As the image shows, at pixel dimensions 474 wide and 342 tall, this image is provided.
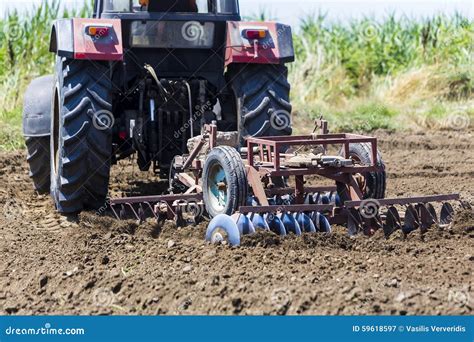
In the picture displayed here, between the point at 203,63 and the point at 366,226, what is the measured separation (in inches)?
91.4

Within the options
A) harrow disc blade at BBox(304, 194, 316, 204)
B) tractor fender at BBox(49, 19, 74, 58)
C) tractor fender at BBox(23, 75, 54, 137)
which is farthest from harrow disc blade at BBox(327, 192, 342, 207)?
tractor fender at BBox(23, 75, 54, 137)

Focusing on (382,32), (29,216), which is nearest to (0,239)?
(29,216)

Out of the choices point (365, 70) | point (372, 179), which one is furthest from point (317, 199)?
point (365, 70)

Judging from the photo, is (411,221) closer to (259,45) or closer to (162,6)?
(259,45)

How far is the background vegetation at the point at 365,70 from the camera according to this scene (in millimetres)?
14469

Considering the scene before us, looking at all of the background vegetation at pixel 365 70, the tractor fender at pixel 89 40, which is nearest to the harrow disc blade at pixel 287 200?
the tractor fender at pixel 89 40

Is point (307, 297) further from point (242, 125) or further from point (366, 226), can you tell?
point (242, 125)

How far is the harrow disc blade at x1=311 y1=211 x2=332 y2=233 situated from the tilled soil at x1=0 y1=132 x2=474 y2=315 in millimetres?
183

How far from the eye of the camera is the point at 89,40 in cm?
730

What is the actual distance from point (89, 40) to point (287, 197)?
6.11 ft

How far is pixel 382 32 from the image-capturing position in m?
19.6

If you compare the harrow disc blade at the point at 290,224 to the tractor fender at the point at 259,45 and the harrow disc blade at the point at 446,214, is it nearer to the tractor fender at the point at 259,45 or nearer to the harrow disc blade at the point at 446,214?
the harrow disc blade at the point at 446,214

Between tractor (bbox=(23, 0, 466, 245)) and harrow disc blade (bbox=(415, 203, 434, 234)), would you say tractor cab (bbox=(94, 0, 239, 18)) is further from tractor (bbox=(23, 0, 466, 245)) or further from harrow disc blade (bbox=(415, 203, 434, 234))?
harrow disc blade (bbox=(415, 203, 434, 234))

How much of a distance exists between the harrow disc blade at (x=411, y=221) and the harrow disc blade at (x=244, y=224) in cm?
109
